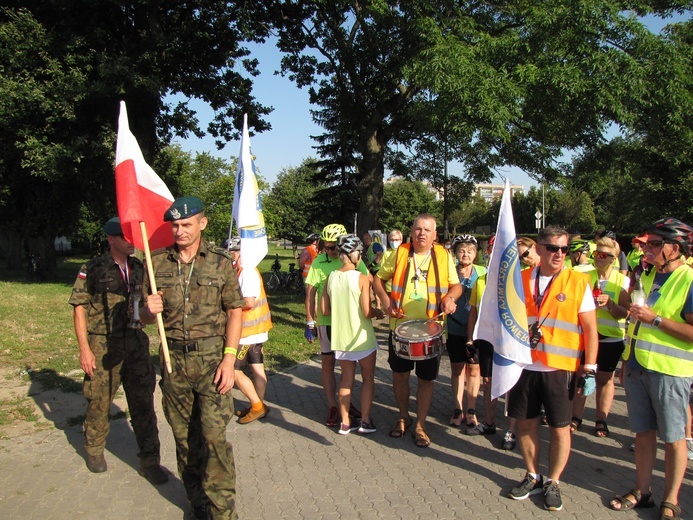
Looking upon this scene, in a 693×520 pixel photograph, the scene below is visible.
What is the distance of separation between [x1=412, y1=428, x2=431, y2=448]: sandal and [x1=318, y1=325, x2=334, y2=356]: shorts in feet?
4.08

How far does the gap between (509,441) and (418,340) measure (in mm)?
1469

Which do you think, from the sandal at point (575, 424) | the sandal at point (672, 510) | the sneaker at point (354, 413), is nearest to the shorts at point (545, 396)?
the sandal at point (672, 510)

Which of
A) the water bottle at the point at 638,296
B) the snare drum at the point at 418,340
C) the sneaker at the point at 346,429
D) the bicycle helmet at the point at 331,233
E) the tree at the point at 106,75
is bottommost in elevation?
the sneaker at the point at 346,429

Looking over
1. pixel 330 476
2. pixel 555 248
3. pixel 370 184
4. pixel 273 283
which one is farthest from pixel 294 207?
pixel 555 248

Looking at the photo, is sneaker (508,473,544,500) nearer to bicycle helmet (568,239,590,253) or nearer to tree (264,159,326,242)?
bicycle helmet (568,239,590,253)

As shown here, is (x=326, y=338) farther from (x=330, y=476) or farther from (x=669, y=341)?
(x=669, y=341)

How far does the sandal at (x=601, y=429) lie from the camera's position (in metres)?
5.53

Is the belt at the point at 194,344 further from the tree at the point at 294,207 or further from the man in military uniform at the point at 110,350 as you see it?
the tree at the point at 294,207

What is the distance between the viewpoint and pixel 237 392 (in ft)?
23.0

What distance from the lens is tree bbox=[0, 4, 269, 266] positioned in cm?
1642

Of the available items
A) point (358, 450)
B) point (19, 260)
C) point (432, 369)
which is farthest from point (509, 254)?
point (19, 260)

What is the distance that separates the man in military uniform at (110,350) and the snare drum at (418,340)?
222 centimetres

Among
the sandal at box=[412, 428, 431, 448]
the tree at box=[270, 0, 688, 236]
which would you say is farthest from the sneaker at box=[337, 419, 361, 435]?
the tree at box=[270, 0, 688, 236]

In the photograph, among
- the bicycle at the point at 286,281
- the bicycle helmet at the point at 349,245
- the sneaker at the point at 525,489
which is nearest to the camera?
the sneaker at the point at 525,489
